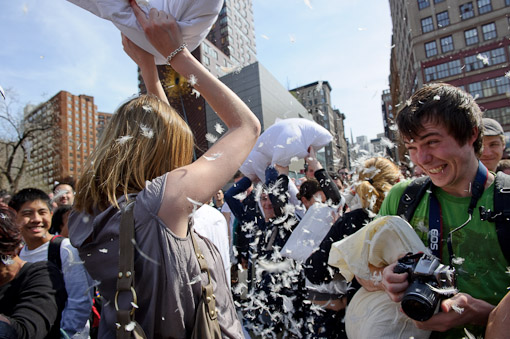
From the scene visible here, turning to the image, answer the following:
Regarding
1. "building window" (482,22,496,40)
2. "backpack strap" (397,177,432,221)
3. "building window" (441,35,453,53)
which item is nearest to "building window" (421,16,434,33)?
"building window" (441,35,453,53)

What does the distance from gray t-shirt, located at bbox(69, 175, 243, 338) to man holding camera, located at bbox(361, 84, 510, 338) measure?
852 mm

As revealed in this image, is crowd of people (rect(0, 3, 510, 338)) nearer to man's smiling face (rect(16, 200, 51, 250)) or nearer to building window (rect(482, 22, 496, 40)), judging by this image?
man's smiling face (rect(16, 200, 51, 250))

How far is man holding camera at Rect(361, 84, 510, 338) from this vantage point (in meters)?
1.24

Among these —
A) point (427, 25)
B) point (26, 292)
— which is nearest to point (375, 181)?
point (26, 292)

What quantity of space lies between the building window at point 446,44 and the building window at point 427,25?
1.74 meters

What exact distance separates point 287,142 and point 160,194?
248 cm

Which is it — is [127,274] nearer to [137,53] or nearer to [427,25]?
[137,53]

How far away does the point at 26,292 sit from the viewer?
5.19ft

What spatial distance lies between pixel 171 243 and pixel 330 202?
7.14 feet

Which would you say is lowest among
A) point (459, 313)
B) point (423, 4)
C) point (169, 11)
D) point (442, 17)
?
point (459, 313)

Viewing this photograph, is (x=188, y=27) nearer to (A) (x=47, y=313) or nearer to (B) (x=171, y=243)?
(B) (x=171, y=243)

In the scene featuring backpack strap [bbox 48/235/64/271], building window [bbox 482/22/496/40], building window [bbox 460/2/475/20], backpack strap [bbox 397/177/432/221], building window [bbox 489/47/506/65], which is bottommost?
backpack strap [bbox 48/235/64/271]

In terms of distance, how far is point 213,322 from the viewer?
0.99 meters

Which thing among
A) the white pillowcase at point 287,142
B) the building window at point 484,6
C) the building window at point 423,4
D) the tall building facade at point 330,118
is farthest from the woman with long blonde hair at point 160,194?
the building window at point 423,4
